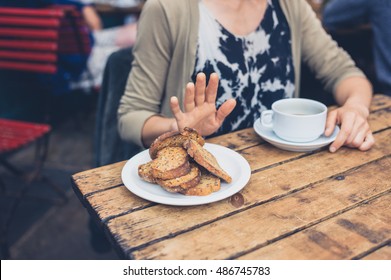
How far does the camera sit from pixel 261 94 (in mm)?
1757

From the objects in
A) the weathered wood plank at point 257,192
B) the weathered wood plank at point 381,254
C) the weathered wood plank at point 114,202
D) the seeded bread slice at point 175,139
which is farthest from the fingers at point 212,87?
the weathered wood plank at point 381,254

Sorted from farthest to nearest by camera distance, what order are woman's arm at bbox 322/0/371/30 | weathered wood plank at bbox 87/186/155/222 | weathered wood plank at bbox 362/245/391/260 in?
woman's arm at bbox 322/0/371/30, weathered wood plank at bbox 87/186/155/222, weathered wood plank at bbox 362/245/391/260

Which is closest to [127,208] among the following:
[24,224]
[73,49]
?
[24,224]

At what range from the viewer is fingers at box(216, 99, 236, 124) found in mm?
1194

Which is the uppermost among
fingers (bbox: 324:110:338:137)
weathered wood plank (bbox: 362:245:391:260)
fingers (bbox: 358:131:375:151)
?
fingers (bbox: 324:110:338:137)

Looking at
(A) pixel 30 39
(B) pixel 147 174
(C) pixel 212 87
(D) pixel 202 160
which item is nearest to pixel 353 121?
(C) pixel 212 87

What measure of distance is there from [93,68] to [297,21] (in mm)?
2155

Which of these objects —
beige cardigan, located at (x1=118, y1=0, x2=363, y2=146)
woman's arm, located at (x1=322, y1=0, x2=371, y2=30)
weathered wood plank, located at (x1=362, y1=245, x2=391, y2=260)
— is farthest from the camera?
woman's arm, located at (x1=322, y1=0, x2=371, y2=30)

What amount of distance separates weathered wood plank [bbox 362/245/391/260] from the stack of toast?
0.36 metres

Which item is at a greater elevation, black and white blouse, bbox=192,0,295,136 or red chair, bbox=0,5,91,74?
black and white blouse, bbox=192,0,295,136

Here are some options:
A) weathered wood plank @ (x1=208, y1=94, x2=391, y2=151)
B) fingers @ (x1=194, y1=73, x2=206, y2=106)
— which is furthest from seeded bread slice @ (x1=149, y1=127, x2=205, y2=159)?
weathered wood plank @ (x1=208, y1=94, x2=391, y2=151)

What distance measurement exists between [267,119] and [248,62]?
1.32 ft

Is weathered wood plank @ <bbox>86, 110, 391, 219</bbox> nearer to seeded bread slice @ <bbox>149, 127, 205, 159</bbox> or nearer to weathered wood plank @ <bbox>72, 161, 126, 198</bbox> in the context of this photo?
weathered wood plank @ <bbox>72, 161, 126, 198</bbox>

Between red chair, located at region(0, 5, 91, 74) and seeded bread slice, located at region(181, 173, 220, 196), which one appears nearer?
seeded bread slice, located at region(181, 173, 220, 196)
